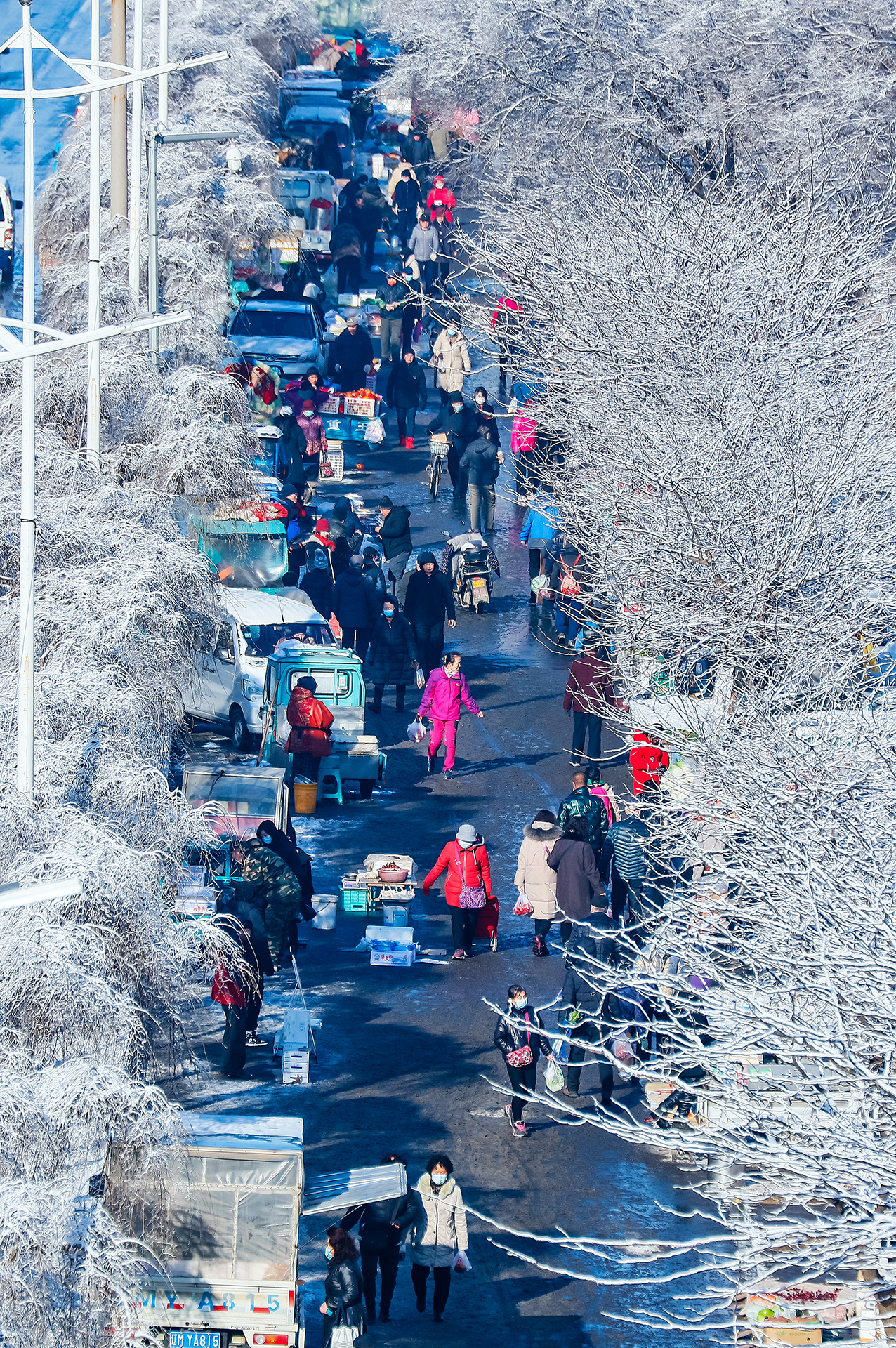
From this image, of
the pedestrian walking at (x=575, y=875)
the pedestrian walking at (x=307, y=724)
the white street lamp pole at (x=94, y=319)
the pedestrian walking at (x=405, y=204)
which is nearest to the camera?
the pedestrian walking at (x=575, y=875)

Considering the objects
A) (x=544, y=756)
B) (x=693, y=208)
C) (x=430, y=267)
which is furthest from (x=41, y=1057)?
(x=430, y=267)

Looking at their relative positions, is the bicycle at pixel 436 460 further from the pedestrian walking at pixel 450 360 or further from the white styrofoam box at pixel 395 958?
the white styrofoam box at pixel 395 958

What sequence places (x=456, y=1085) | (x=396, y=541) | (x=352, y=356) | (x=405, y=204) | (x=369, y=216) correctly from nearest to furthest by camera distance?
1. (x=456, y=1085)
2. (x=396, y=541)
3. (x=352, y=356)
4. (x=369, y=216)
5. (x=405, y=204)

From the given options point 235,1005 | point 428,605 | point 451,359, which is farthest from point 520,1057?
point 451,359

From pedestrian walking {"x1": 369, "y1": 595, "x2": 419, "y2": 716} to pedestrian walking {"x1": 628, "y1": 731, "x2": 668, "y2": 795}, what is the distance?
171 inches

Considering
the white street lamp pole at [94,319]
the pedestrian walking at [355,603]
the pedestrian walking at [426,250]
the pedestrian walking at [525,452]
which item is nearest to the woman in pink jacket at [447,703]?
the pedestrian walking at [355,603]

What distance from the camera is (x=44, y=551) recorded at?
17.0 metres

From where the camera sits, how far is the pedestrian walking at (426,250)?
123 feet

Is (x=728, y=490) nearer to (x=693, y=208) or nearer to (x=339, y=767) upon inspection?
(x=339, y=767)

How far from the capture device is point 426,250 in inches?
1479

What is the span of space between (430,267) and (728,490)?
2076cm

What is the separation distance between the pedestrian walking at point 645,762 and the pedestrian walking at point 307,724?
123 inches

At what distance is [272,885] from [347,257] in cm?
2562

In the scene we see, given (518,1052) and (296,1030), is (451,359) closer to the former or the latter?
(296,1030)
